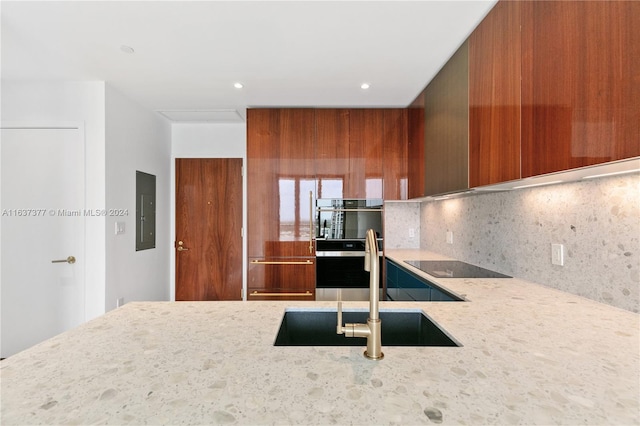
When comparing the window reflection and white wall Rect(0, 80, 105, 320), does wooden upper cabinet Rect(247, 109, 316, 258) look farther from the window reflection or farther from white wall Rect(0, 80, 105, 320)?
white wall Rect(0, 80, 105, 320)

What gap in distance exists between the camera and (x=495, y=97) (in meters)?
1.47

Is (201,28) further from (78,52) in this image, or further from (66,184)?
(66,184)

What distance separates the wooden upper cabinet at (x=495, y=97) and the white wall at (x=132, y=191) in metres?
2.91

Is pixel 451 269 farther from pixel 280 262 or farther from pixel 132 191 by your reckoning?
pixel 132 191

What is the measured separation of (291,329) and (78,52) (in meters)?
2.38

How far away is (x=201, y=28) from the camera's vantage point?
5.74 feet

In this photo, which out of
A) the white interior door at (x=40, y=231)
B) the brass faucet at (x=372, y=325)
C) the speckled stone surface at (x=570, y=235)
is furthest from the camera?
the white interior door at (x=40, y=231)

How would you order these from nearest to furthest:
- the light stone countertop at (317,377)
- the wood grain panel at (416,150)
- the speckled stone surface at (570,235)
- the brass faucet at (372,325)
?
the light stone countertop at (317,377)
the brass faucet at (372,325)
the speckled stone surface at (570,235)
the wood grain panel at (416,150)

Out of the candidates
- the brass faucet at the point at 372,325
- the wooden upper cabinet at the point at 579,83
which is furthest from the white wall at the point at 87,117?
the wooden upper cabinet at the point at 579,83

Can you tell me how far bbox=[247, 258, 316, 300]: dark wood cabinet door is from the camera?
2947 mm

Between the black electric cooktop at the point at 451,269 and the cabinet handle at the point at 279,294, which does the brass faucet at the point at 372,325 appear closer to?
the black electric cooktop at the point at 451,269

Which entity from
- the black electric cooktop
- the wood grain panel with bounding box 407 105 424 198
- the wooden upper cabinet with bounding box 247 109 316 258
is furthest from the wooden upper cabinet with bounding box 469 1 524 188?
the wooden upper cabinet with bounding box 247 109 316 258

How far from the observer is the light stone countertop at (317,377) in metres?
0.54

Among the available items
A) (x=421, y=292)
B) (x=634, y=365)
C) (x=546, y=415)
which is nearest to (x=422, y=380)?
(x=546, y=415)
